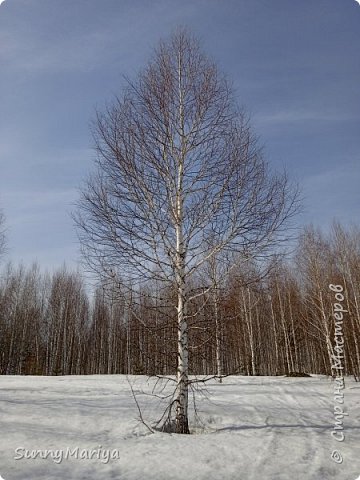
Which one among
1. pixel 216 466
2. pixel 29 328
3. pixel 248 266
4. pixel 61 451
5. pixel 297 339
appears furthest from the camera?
pixel 29 328

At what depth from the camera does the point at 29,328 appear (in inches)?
1412

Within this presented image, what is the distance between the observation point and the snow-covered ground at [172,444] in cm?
399

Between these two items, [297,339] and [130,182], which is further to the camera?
[297,339]

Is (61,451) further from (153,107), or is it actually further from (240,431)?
(153,107)

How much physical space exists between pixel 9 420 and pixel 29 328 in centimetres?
3261

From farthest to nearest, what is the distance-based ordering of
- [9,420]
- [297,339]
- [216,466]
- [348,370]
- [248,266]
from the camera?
[297,339] < [348,370] < [248,266] < [9,420] < [216,466]

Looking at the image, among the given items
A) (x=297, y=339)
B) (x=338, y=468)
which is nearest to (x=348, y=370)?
(x=297, y=339)

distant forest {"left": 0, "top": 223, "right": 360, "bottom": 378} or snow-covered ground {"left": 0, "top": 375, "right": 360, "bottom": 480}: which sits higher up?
distant forest {"left": 0, "top": 223, "right": 360, "bottom": 378}

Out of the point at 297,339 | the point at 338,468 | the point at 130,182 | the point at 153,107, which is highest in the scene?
the point at 153,107

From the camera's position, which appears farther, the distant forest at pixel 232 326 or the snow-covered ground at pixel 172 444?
the distant forest at pixel 232 326

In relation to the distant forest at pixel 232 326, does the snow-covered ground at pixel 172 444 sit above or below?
below

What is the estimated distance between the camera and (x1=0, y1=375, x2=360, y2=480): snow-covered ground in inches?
157

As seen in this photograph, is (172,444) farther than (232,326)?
No

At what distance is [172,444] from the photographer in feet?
16.0
